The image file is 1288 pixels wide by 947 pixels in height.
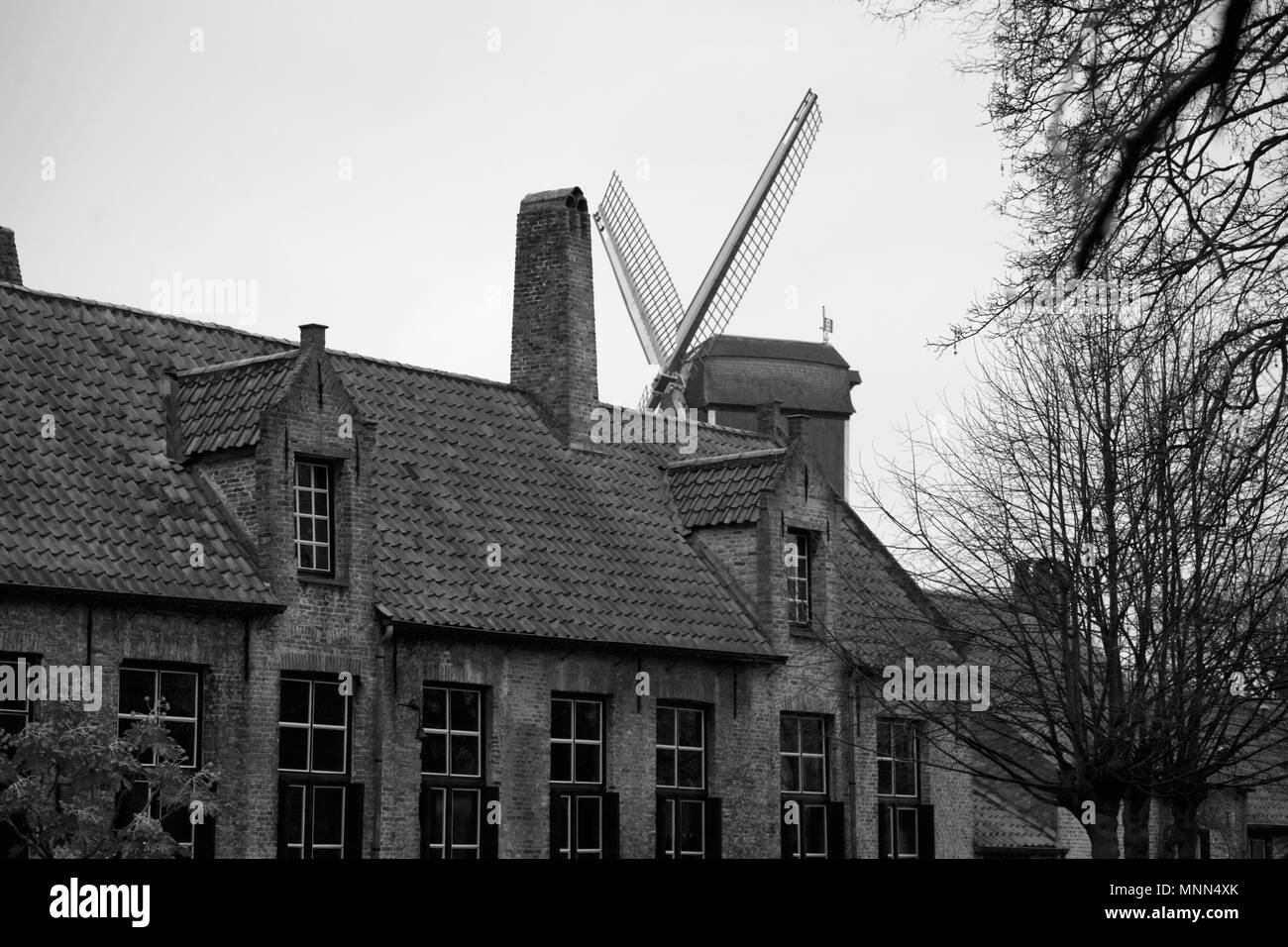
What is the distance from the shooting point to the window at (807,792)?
29.8 metres

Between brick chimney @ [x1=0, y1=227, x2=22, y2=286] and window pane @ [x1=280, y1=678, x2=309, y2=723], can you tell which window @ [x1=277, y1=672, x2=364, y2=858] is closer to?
window pane @ [x1=280, y1=678, x2=309, y2=723]

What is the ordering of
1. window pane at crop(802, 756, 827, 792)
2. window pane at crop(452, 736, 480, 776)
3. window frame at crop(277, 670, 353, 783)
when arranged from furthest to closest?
window pane at crop(802, 756, 827, 792) → window pane at crop(452, 736, 480, 776) → window frame at crop(277, 670, 353, 783)

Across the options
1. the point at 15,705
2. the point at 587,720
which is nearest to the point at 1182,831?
the point at 587,720

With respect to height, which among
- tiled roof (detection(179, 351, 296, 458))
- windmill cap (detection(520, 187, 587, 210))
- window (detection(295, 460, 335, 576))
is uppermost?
windmill cap (detection(520, 187, 587, 210))

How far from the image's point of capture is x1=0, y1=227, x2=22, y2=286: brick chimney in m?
26.6

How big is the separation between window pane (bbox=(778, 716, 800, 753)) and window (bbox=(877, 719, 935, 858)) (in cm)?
182

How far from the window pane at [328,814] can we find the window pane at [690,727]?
20.1 ft

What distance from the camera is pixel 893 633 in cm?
3059

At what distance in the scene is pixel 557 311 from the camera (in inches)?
1242

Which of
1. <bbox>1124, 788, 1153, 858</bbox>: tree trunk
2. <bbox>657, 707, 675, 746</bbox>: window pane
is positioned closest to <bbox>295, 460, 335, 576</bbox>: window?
<bbox>657, 707, 675, 746</bbox>: window pane

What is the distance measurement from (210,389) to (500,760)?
5790 mm

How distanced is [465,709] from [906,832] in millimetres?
9308
